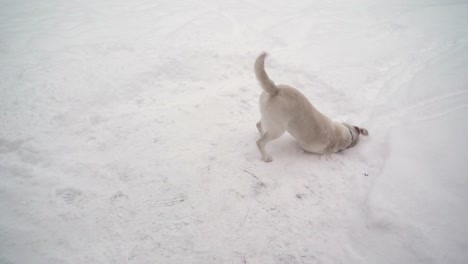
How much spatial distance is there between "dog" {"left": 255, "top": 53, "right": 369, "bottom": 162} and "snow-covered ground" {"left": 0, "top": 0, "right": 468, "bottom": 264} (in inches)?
8.0

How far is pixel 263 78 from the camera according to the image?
2805 mm

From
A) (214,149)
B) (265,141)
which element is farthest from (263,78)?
(214,149)

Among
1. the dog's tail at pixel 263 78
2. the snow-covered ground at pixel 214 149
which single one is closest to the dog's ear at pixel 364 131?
the snow-covered ground at pixel 214 149

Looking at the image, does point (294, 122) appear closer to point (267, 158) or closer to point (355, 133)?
point (267, 158)

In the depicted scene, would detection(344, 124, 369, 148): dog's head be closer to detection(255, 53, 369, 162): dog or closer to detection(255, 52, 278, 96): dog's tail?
detection(255, 53, 369, 162): dog

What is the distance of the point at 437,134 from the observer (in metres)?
3.68

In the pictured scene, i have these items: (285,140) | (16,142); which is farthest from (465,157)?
(16,142)

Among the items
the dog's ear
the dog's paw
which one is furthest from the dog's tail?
the dog's ear

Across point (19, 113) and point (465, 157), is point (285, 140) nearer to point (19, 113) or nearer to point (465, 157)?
point (465, 157)

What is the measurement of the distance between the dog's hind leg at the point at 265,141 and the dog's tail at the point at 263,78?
19.3 inches

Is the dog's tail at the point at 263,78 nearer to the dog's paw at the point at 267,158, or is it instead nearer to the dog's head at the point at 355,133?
the dog's paw at the point at 267,158

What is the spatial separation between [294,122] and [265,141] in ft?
1.33

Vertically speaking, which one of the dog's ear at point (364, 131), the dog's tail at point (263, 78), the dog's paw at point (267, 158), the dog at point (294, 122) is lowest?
the dog's paw at point (267, 158)

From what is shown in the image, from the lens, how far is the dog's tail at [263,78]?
2705mm
